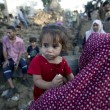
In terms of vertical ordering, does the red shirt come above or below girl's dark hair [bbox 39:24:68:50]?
below

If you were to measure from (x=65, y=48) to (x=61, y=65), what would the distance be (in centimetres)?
13

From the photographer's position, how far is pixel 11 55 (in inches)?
212

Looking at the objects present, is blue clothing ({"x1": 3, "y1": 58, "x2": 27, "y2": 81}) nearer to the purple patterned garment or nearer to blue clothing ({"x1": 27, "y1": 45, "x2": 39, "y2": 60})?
blue clothing ({"x1": 27, "y1": 45, "x2": 39, "y2": 60})

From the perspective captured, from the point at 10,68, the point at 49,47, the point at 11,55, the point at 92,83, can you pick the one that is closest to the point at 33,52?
the point at 11,55

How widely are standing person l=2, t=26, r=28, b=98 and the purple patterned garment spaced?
3.70 meters

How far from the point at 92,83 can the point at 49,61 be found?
611 millimetres

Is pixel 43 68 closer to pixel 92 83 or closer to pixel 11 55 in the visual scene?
pixel 92 83

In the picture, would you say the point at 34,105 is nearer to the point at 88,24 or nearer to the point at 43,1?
the point at 88,24

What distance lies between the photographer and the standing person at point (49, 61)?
6.23ft

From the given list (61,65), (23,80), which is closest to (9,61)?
(23,80)

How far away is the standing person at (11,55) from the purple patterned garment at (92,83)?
12.1 feet

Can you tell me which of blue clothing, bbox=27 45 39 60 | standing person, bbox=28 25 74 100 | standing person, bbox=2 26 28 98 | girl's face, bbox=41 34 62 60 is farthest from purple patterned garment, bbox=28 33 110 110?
blue clothing, bbox=27 45 39 60

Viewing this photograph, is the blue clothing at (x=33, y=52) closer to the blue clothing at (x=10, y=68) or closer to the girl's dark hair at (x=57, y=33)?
the blue clothing at (x=10, y=68)

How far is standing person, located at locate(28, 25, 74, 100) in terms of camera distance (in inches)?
74.7
